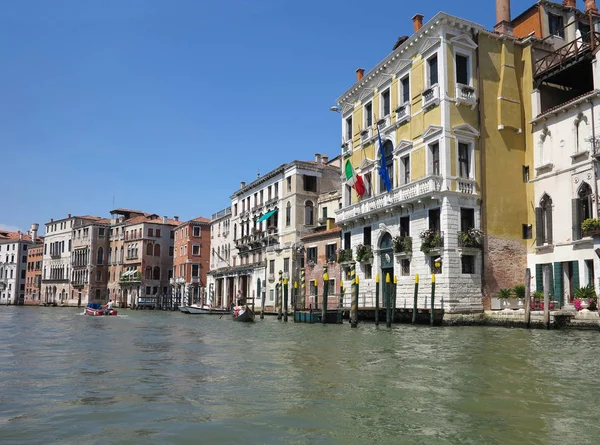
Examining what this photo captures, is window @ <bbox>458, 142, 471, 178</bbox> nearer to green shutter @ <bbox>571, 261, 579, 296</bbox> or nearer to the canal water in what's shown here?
green shutter @ <bbox>571, 261, 579, 296</bbox>

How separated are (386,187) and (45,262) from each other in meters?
72.9

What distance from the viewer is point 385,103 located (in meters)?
30.0

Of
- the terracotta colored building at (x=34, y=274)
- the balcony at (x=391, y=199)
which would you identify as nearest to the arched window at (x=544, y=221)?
the balcony at (x=391, y=199)

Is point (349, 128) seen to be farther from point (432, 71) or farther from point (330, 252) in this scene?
point (432, 71)

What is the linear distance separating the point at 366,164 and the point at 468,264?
340 inches

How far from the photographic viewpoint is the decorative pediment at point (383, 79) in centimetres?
2923

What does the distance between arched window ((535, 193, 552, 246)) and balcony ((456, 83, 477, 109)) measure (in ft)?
16.1

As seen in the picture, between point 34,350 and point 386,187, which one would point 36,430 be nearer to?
point 34,350

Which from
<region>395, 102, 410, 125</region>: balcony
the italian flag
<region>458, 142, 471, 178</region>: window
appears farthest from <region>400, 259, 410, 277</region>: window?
<region>395, 102, 410, 125</region>: balcony

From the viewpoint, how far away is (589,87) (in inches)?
1029

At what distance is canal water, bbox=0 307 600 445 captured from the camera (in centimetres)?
633

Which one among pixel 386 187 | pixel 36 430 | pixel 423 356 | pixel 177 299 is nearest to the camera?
pixel 36 430

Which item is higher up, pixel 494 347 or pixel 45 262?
pixel 45 262

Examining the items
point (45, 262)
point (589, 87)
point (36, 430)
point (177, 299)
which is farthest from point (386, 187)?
point (45, 262)
